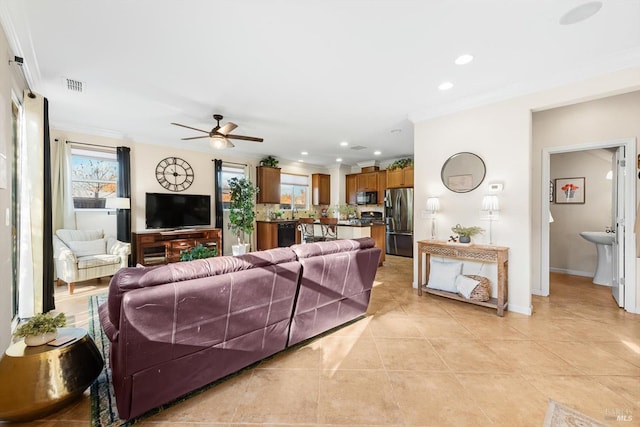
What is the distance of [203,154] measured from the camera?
661 cm

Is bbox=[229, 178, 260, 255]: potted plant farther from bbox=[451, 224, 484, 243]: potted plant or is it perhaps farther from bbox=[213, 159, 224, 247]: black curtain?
bbox=[451, 224, 484, 243]: potted plant

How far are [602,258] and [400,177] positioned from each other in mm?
4068

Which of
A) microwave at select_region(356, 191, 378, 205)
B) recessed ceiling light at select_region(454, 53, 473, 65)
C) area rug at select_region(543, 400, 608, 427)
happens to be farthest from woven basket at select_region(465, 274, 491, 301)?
microwave at select_region(356, 191, 378, 205)

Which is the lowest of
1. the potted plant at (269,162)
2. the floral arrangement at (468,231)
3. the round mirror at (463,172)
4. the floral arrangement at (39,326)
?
the floral arrangement at (39,326)

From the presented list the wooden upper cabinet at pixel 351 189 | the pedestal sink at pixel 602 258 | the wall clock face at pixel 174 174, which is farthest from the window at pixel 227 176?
the pedestal sink at pixel 602 258

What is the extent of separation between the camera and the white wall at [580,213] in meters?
4.72

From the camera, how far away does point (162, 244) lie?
5547 mm

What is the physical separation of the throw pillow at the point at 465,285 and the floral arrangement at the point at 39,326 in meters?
3.95

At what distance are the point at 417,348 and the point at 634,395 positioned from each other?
1.40 m

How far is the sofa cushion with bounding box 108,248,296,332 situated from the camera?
58.0 inches

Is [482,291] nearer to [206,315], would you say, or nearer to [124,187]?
[206,315]

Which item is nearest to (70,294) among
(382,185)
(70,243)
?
(70,243)

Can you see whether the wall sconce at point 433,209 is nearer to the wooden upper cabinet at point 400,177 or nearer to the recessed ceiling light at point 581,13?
the recessed ceiling light at point 581,13

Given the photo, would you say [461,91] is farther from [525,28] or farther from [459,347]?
[459,347]
